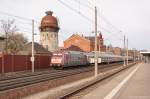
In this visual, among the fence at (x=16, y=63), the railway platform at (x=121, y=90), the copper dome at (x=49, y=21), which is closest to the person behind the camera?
the railway platform at (x=121, y=90)

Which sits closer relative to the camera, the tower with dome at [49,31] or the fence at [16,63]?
the fence at [16,63]

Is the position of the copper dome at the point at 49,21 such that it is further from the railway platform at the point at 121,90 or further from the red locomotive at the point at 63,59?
the railway platform at the point at 121,90

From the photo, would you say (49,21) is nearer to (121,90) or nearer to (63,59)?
(63,59)

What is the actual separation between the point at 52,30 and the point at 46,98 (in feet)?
280

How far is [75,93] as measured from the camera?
62.6ft

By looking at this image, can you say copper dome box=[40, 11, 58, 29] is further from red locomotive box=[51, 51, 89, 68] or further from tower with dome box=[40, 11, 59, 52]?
red locomotive box=[51, 51, 89, 68]

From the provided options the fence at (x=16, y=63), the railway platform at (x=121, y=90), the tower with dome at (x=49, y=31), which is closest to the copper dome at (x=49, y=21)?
the tower with dome at (x=49, y=31)

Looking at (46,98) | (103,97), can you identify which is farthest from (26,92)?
(103,97)

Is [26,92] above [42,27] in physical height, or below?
→ below

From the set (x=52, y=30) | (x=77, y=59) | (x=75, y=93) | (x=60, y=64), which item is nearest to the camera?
(x=75, y=93)

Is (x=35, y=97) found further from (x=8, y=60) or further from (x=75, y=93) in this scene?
(x=8, y=60)

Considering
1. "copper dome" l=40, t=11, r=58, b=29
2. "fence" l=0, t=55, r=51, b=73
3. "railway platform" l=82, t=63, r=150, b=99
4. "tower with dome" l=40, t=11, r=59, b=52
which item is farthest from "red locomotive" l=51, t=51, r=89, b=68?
"tower with dome" l=40, t=11, r=59, b=52

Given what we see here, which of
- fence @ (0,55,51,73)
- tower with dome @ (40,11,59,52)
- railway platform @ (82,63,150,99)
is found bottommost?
railway platform @ (82,63,150,99)

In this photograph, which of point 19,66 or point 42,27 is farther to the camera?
point 42,27
